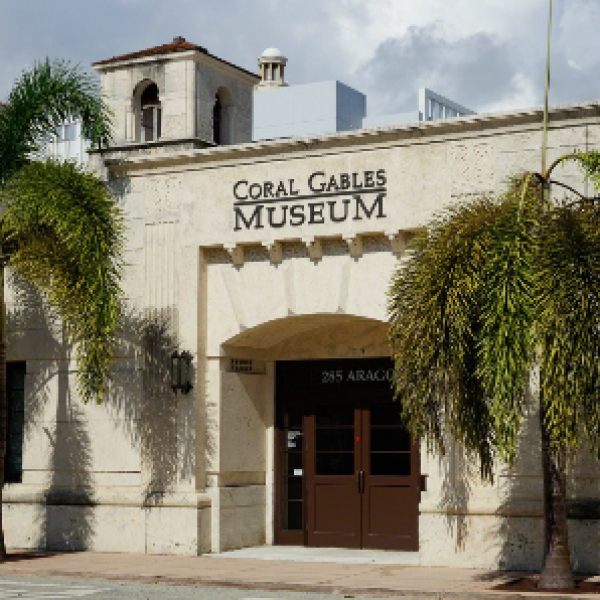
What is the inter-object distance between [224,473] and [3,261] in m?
4.36

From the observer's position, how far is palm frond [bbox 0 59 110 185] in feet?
59.2

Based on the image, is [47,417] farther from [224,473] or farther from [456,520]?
[456,520]

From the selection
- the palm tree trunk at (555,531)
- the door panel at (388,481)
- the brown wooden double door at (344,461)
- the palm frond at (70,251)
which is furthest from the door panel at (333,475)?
the palm tree trunk at (555,531)

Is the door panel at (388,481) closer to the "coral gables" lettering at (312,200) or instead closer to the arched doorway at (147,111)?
the "coral gables" lettering at (312,200)

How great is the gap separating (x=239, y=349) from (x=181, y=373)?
107 centimetres

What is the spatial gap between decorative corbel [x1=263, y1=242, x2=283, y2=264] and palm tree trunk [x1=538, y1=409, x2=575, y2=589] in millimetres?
5607

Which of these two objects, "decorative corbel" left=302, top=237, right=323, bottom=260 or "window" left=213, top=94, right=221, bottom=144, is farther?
"window" left=213, top=94, right=221, bottom=144

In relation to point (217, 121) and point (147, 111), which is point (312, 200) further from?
point (147, 111)

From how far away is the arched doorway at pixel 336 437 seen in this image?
18391 mm

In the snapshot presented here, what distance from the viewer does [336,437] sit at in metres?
19.0

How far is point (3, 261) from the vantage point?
17.9 metres

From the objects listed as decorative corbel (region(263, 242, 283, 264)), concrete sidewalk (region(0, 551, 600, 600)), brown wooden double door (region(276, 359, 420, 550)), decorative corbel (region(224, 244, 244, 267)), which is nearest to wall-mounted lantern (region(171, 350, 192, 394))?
decorative corbel (region(224, 244, 244, 267))

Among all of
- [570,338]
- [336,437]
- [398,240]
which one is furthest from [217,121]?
[570,338]

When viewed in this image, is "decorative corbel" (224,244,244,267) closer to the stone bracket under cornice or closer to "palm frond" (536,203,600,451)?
the stone bracket under cornice
